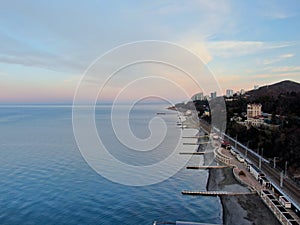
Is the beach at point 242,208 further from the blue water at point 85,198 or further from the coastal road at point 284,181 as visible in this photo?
the coastal road at point 284,181

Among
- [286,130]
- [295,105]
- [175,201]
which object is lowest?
[175,201]

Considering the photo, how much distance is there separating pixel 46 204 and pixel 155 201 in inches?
118

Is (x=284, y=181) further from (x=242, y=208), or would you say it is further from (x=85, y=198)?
(x=85, y=198)

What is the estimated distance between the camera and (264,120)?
17484 millimetres

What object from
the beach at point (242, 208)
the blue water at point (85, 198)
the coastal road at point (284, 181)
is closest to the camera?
the beach at point (242, 208)

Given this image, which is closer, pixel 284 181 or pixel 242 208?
pixel 242 208

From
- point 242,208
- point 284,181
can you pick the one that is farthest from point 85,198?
point 284,181

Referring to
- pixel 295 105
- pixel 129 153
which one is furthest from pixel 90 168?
pixel 295 105

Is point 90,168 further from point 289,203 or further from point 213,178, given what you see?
point 289,203

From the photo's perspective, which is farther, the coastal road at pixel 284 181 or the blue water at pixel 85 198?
the coastal road at pixel 284 181

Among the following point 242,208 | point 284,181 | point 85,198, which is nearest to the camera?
point 242,208

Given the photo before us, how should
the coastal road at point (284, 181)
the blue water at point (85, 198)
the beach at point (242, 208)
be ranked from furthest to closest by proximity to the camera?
the coastal road at point (284, 181), the blue water at point (85, 198), the beach at point (242, 208)

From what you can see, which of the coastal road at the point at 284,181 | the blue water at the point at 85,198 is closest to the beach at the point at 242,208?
the blue water at the point at 85,198

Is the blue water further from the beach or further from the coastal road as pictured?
the coastal road
